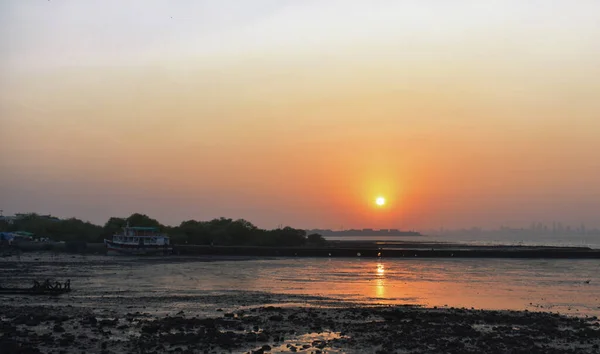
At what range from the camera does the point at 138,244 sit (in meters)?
106

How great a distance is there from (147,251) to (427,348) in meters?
84.6

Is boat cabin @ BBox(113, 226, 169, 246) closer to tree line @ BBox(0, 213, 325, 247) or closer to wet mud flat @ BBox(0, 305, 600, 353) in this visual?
tree line @ BBox(0, 213, 325, 247)

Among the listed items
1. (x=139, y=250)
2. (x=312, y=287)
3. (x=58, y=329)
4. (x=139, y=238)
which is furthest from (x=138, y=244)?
(x=58, y=329)

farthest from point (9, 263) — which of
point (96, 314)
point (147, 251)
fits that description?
point (96, 314)

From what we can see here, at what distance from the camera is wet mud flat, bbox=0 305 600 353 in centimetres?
2616

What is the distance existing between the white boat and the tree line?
110 feet

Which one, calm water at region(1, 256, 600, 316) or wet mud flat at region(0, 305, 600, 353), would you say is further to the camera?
calm water at region(1, 256, 600, 316)

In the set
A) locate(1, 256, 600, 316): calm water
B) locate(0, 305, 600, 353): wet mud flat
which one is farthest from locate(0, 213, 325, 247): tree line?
locate(0, 305, 600, 353): wet mud flat

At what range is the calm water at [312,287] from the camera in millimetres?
43250

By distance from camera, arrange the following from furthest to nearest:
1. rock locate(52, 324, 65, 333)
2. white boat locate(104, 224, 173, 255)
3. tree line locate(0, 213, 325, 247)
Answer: tree line locate(0, 213, 325, 247), white boat locate(104, 224, 173, 255), rock locate(52, 324, 65, 333)

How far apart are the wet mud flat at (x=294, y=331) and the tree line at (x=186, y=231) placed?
112300 mm

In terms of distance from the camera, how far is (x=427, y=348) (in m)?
26.8

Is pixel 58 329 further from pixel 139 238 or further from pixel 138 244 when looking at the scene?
pixel 139 238

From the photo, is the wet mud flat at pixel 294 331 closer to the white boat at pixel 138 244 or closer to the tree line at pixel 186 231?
the white boat at pixel 138 244
